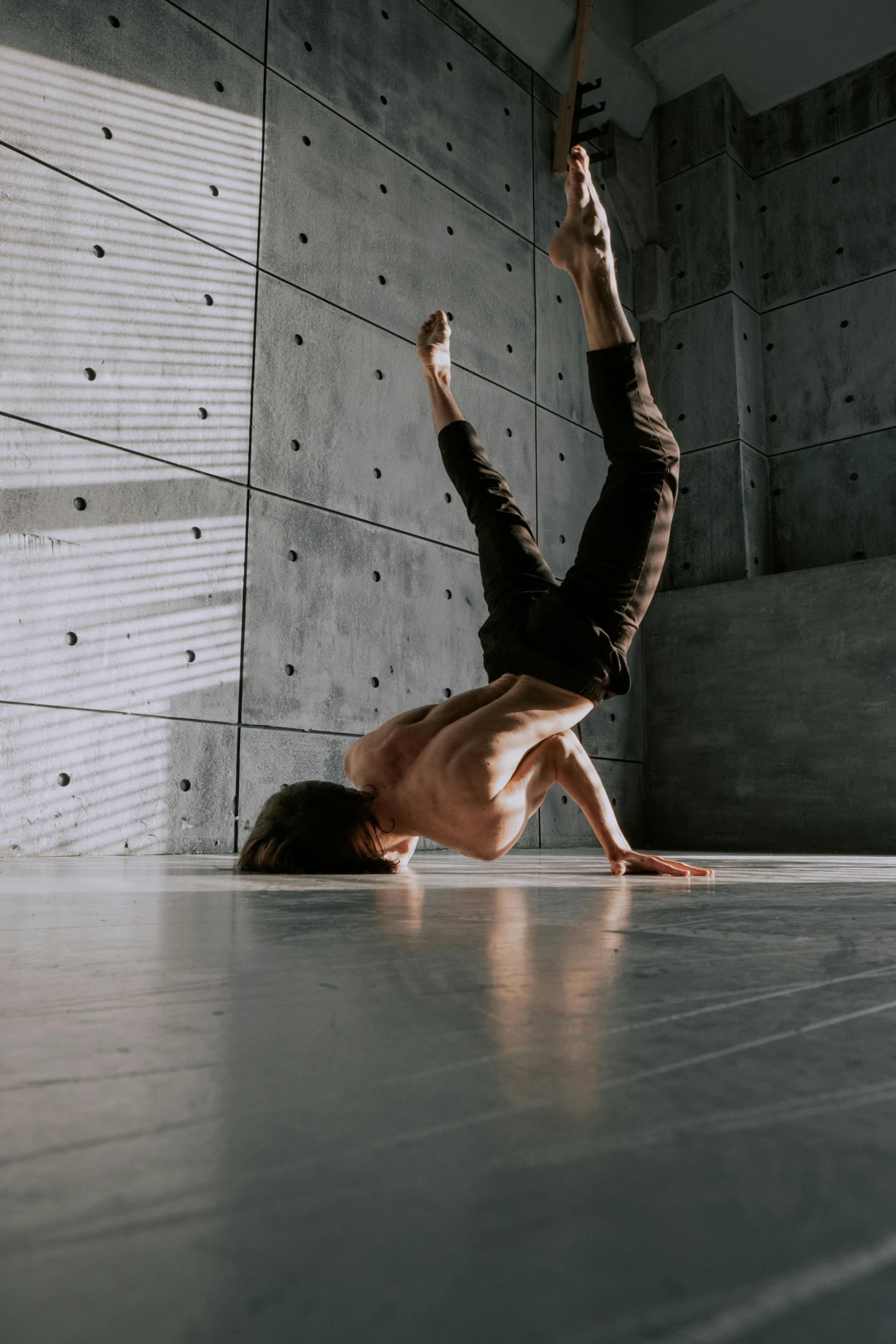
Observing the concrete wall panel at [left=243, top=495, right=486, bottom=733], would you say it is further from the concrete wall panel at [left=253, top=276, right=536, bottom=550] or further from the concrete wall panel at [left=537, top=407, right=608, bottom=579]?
the concrete wall panel at [left=537, top=407, right=608, bottom=579]

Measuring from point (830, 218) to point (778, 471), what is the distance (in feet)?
7.09

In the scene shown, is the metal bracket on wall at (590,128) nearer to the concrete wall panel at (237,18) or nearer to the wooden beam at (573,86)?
the wooden beam at (573,86)

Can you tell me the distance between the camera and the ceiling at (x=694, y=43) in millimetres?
7473

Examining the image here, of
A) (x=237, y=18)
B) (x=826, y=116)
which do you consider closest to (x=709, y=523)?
(x=826, y=116)

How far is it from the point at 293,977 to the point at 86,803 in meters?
3.57

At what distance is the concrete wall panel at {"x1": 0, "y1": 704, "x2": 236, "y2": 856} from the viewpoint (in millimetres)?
4000

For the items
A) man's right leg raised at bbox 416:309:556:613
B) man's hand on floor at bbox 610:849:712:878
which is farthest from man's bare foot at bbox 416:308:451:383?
man's hand on floor at bbox 610:849:712:878

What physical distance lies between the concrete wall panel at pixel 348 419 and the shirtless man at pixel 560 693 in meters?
2.66

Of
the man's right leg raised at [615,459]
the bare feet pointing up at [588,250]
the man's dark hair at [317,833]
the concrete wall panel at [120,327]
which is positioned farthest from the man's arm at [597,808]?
the concrete wall panel at [120,327]

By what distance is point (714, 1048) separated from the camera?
0.66 m

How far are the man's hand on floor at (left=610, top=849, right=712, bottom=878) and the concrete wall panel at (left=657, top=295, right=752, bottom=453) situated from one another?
5.78 m

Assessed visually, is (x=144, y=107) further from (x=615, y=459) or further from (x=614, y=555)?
(x=614, y=555)

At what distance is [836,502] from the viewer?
765 centimetres

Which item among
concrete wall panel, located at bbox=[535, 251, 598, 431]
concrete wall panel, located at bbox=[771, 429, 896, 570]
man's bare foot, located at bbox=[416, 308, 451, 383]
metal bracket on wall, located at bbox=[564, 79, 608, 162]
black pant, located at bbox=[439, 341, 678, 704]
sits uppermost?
metal bracket on wall, located at bbox=[564, 79, 608, 162]
